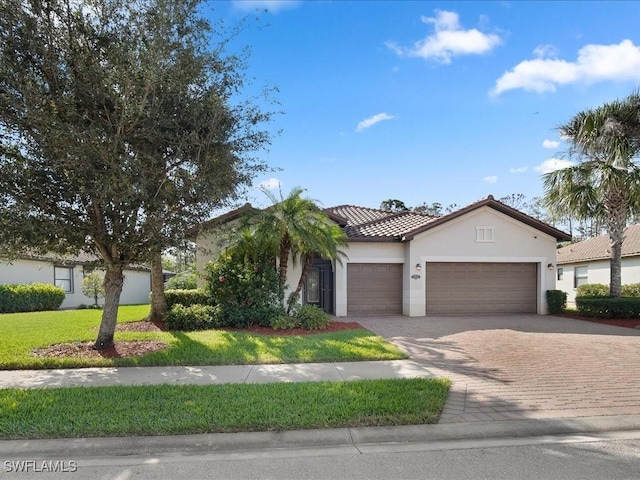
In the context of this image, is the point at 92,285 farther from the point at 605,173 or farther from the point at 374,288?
the point at 605,173

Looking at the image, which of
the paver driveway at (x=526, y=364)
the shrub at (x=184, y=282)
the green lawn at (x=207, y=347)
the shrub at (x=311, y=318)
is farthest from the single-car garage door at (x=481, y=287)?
the shrub at (x=184, y=282)

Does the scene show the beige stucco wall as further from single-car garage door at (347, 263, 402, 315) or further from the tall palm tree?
the tall palm tree

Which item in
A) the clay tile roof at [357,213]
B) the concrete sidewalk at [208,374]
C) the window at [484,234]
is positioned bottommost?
the concrete sidewalk at [208,374]

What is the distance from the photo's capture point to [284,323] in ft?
39.0

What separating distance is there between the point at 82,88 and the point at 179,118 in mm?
1750

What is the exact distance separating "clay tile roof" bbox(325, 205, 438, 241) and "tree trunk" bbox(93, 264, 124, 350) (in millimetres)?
8746

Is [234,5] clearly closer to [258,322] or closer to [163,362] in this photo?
[163,362]

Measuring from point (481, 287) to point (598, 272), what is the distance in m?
13.0

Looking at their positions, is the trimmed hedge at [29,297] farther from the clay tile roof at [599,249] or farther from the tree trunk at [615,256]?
the clay tile roof at [599,249]

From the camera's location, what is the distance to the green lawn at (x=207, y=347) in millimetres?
7852

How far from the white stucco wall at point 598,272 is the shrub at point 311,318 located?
60.0 feet

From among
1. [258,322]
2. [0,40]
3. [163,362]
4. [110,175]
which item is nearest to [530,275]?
[258,322]

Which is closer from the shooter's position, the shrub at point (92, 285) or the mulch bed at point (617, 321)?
the mulch bed at point (617, 321)

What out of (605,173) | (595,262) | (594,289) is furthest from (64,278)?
(595,262)
